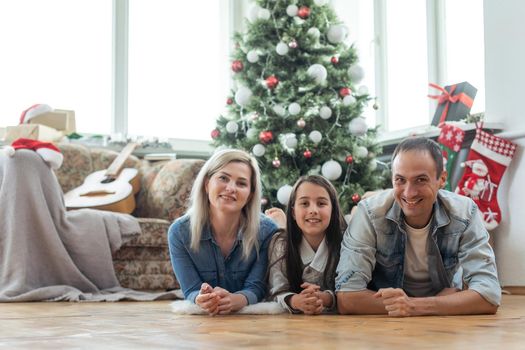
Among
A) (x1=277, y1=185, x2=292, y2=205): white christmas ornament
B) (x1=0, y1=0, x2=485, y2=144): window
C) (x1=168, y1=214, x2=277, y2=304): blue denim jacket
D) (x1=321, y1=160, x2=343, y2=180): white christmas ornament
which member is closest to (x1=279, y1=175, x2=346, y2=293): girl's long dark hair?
(x1=168, y1=214, x2=277, y2=304): blue denim jacket

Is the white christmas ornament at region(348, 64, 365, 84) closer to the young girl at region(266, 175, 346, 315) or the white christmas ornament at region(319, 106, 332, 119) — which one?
the white christmas ornament at region(319, 106, 332, 119)

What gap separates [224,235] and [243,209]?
11 cm

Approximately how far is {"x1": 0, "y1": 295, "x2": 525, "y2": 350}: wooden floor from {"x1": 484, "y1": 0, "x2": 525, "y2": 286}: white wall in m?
1.43

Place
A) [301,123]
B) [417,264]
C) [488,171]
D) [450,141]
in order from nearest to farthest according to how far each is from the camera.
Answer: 1. [417,264]
2. [488,171]
3. [450,141]
4. [301,123]

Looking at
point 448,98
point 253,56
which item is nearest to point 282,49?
point 253,56

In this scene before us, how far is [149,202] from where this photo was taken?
13.0ft

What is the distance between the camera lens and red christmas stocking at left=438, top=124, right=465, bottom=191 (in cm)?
370

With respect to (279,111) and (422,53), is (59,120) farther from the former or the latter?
(422,53)

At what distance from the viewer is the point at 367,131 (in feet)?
13.7

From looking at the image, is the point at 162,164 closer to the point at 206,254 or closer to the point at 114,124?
the point at 114,124

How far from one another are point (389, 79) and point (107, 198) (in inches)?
90.0

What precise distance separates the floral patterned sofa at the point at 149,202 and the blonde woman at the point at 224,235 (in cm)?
123

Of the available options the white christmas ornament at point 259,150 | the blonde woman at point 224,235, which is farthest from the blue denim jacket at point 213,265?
the white christmas ornament at point 259,150

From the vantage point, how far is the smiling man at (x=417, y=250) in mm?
1900
